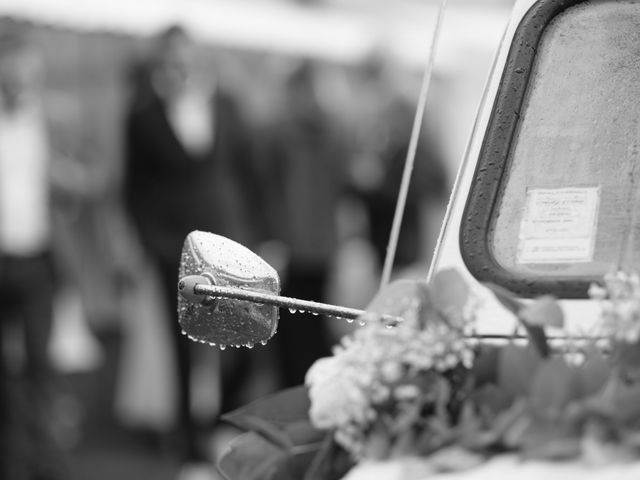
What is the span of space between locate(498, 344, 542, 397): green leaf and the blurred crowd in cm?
606

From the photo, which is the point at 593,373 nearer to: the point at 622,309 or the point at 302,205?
the point at 622,309

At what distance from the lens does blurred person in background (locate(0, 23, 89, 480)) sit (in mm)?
9094

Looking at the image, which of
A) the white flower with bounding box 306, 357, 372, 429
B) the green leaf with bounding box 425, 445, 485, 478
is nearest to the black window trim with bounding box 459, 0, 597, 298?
the white flower with bounding box 306, 357, 372, 429

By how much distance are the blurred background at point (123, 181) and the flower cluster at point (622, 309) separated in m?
6.49

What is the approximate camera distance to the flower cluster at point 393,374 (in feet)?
10.7

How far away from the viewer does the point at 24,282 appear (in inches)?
362

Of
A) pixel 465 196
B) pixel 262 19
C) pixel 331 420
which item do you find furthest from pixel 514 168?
pixel 262 19

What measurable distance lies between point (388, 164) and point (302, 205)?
0.78 metres

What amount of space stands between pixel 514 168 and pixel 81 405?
7.78 metres

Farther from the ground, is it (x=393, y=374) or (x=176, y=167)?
(x=393, y=374)

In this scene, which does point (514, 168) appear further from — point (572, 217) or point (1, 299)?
point (1, 299)

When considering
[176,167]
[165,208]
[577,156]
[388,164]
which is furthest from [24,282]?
[577,156]

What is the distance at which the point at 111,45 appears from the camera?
11539mm

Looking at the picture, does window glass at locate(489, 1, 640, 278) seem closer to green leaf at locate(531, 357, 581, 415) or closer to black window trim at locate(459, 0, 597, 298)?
black window trim at locate(459, 0, 597, 298)
